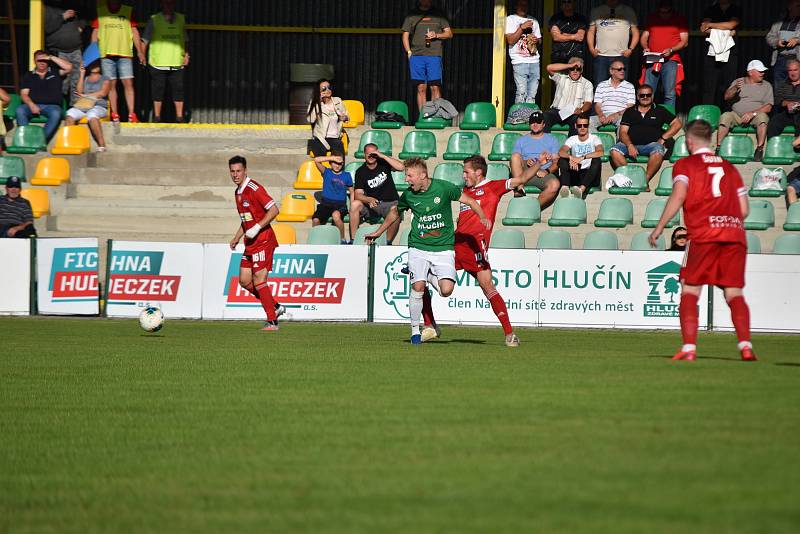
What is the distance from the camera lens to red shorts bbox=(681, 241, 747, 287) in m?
10.7

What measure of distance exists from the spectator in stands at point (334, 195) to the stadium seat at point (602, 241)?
4461 mm

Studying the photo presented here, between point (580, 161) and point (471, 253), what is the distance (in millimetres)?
8103

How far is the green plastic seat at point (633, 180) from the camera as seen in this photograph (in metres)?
22.3

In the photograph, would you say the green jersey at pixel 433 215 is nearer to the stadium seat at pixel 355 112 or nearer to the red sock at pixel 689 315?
the red sock at pixel 689 315

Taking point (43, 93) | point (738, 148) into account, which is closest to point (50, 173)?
point (43, 93)

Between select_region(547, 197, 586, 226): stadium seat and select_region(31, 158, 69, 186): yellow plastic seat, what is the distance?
984 centimetres

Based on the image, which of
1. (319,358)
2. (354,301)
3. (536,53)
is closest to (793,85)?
(536,53)

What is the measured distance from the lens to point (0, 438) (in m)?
7.35

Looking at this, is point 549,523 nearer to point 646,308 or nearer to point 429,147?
point 646,308

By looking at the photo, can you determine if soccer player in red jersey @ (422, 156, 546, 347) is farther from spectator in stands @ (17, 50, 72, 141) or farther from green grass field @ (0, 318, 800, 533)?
spectator in stands @ (17, 50, 72, 141)

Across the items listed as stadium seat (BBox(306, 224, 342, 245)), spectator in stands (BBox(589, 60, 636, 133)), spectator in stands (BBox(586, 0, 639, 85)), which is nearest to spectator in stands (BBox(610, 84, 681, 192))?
spectator in stands (BBox(589, 60, 636, 133))

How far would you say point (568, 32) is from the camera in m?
24.5

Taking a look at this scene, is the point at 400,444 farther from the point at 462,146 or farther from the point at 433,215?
the point at 462,146

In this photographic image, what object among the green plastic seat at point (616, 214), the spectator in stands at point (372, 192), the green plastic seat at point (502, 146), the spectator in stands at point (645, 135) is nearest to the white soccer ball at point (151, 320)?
the spectator in stands at point (372, 192)
